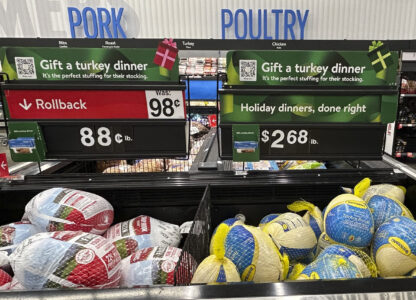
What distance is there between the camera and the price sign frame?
48.5 inches

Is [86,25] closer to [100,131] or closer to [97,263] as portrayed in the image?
[100,131]

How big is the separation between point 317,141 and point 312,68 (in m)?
0.33

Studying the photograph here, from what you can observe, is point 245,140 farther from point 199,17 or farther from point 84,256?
point 199,17

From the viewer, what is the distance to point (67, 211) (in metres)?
1.10

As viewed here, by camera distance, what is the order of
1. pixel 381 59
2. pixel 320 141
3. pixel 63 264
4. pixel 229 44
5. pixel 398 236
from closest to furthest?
pixel 63 264
pixel 398 236
pixel 381 59
pixel 320 141
pixel 229 44

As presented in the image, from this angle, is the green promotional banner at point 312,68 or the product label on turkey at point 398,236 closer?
the product label on turkey at point 398,236

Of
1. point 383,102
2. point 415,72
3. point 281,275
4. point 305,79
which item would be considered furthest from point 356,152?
point 415,72

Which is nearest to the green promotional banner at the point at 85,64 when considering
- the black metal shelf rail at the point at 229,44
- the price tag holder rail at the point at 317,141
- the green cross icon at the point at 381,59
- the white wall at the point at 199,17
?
the price tag holder rail at the point at 317,141

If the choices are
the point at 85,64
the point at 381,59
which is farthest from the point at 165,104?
the point at 381,59

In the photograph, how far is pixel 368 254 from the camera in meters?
1.06

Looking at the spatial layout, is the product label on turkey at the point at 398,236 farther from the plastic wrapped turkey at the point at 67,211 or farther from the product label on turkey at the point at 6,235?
the product label on turkey at the point at 6,235

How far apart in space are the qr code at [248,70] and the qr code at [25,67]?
2.99 ft

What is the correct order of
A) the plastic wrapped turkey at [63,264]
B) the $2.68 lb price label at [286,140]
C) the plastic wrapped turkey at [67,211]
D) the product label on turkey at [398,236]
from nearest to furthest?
the plastic wrapped turkey at [63,264]
the product label on turkey at [398,236]
the plastic wrapped turkey at [67,211]
the $2.68 lb price label at [286,140]

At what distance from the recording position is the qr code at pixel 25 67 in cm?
121
